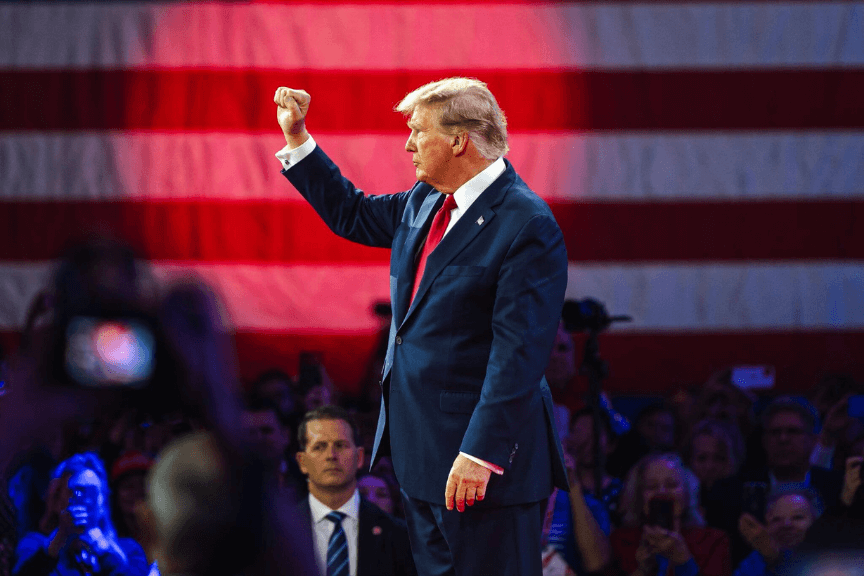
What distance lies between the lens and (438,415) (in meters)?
1.44

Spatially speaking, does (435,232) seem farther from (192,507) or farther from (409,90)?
(409,90)

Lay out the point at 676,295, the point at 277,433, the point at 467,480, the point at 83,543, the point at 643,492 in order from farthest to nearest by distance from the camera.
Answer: the point at 676,295
the point at 277,433
the point at 643,492
the point at 83,543
the point at 467,480

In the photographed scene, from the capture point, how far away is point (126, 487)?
2.52 metres

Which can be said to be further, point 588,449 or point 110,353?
point 588,449

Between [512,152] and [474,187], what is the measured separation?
221 centimetres

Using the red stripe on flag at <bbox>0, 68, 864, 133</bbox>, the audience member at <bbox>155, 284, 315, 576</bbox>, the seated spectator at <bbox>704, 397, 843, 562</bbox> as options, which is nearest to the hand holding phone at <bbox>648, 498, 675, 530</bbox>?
the seated spectator at <bbox>704, 397, 843, 562</bbox>

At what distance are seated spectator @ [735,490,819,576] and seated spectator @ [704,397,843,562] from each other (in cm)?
6

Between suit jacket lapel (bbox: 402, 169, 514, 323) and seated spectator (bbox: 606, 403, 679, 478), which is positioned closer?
suit jacket lapel (bbox: 402, 169, 514, 323)

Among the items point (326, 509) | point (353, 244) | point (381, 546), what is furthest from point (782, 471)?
point (353, 244)

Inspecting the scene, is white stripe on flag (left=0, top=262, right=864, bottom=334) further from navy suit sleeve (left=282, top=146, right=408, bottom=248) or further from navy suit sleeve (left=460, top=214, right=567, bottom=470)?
navy suit sleeve (left=460, top=214, right=567, bottom=470)

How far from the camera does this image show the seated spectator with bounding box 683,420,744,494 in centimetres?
298

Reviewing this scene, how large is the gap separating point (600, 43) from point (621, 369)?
1.27m

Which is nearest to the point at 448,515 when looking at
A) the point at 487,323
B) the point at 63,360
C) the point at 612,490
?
the point at 487,323

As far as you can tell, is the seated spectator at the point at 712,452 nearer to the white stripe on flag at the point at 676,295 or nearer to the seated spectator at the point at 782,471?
the seated spectator at the point at 782,471
